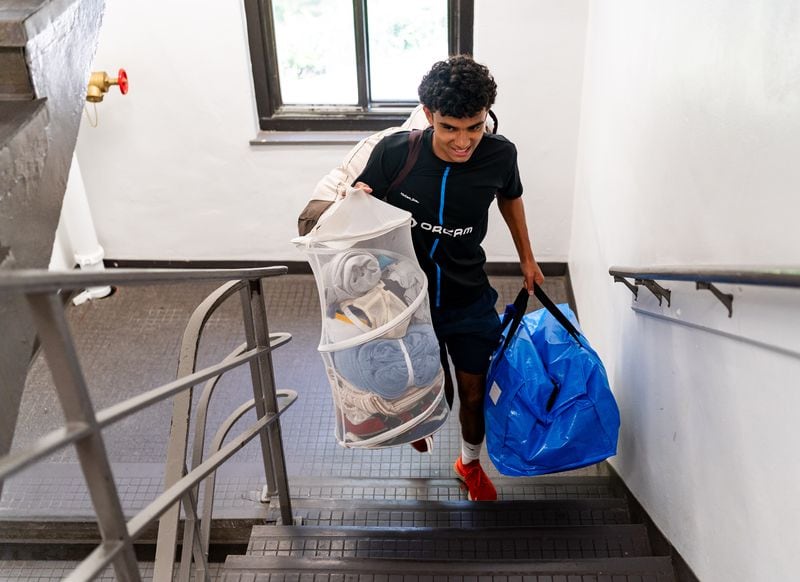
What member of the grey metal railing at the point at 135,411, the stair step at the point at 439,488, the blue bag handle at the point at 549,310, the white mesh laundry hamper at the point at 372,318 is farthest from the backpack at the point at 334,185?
the stair step at the point at 439,488

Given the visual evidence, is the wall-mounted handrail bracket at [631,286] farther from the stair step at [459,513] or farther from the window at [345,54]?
the window at [345,54]

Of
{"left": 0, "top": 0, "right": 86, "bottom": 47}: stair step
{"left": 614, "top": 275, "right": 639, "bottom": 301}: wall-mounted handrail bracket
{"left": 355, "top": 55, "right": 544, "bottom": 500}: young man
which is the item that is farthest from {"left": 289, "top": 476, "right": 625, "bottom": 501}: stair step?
{"left": 0, "top": 0, "right": 86, "bottom": 47}: stair step

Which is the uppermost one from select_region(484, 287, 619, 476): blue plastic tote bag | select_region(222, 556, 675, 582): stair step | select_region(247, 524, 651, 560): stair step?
select_region(484, 287, 619, 476): blue plastic tote bag

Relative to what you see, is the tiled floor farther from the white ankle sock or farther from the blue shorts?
the blue shorts

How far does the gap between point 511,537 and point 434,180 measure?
110 cm

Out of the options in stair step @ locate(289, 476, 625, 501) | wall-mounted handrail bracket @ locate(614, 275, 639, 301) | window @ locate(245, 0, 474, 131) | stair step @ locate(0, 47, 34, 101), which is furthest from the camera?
window @ locate(245, 0, 474, 131)

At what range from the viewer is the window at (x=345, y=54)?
3838 millimetres

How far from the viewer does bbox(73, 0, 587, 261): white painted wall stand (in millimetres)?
3719

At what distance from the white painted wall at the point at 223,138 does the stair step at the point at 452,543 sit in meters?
2.28

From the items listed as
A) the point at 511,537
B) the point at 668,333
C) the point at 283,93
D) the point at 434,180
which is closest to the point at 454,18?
the point at 283,93

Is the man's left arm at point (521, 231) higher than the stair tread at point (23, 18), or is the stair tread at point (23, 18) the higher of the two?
the stair tread at point (23, 18)

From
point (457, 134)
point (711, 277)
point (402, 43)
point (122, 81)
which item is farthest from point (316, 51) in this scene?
point (711, 277)

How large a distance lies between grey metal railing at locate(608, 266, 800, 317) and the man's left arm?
12.0 inches

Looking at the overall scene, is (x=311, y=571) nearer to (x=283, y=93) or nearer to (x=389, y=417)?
(x=389, y=417)
